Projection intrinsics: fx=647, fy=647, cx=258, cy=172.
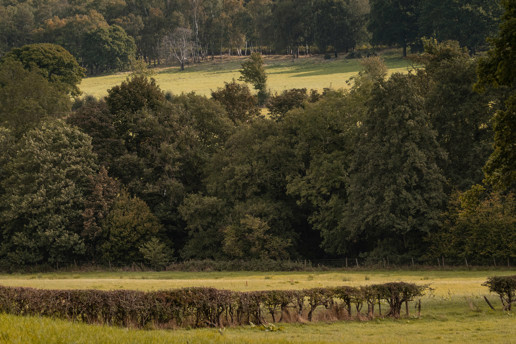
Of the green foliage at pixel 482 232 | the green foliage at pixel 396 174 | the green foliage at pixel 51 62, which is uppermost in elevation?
the green foliage at pixel 51 62

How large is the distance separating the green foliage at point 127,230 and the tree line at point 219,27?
7251 cm

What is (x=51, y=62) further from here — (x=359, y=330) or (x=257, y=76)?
(x=359, y=330)

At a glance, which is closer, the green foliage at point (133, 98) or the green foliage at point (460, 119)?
the green foliage at point (460, 119)

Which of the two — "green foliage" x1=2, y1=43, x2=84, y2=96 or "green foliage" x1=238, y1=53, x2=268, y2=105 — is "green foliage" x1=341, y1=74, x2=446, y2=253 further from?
"green foliage" x1=2, y1=43, x2=84, y2=96

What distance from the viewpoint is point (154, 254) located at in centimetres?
6556

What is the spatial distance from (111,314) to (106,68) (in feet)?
491

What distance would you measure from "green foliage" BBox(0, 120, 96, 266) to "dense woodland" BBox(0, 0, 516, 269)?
0.18 m

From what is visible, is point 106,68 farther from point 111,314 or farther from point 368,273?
point 111,314

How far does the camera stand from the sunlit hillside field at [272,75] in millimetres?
115688

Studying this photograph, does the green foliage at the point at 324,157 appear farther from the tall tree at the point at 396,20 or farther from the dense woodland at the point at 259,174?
the tall tree at the point at 396,20

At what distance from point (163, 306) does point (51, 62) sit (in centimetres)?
9634

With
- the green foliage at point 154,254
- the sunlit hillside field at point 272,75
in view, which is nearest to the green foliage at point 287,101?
the green foliage at point 154,254

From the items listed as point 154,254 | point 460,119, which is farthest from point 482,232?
point 154,254

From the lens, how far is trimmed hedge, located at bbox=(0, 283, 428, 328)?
77.5ft
